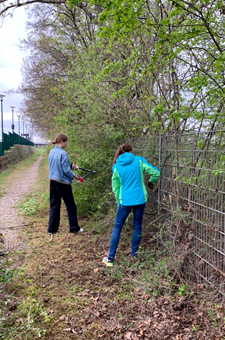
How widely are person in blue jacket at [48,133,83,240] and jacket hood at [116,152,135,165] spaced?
1.38 meters

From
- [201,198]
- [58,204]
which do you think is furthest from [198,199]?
[58,204]

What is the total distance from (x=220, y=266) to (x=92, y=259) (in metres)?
2.04

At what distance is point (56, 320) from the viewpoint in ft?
9.30

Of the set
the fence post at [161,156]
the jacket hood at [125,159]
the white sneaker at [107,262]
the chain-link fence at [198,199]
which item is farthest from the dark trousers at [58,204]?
the chain-link fence at [198,199]

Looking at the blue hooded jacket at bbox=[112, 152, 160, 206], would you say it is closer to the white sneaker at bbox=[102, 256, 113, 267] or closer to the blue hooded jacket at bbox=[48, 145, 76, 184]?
the white sneaker at bbox=[102, 256, 113, 267]

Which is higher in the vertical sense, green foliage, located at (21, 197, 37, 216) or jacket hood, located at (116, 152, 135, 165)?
jacket hood, located at (116, 152, 135, 165)

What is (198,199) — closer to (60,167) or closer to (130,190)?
(130,190)

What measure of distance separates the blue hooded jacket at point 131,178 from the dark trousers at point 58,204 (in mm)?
1533

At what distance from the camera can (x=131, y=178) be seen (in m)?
3.91

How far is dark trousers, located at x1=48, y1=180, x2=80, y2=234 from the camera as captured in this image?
523cm

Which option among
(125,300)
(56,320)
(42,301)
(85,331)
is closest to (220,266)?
(125,300)

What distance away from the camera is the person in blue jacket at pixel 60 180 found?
5.05m

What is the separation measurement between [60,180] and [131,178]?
5.59 ft

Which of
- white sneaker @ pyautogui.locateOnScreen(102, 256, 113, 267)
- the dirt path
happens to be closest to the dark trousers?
the dirt path
